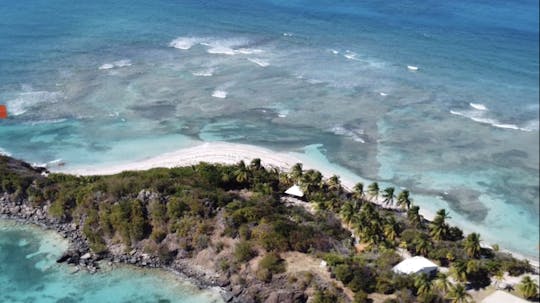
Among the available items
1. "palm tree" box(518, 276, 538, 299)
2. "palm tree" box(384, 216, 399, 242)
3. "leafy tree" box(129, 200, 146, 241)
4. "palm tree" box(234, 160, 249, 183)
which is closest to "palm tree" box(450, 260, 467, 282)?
"palm tree" box(518, 276, 538, 299)

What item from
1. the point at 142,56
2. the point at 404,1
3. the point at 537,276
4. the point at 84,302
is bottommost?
the point at 84,302

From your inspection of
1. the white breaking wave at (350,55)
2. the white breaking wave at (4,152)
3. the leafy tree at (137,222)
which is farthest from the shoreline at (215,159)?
the white breaking wave at (350,55)

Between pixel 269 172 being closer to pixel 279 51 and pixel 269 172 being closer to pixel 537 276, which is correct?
pixel 537 276

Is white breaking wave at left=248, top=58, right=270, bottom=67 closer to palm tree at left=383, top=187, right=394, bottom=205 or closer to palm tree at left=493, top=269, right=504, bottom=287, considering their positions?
palm tree at left=383, top=187, right=394, bottom=205

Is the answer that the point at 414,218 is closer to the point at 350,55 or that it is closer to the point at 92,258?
the point at 92,258

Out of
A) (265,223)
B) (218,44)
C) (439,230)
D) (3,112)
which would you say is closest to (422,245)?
(439,230)

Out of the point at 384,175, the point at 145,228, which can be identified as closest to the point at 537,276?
the point at 384,175

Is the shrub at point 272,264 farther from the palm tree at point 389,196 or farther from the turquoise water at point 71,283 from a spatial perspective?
the palm tree at point 389,196
